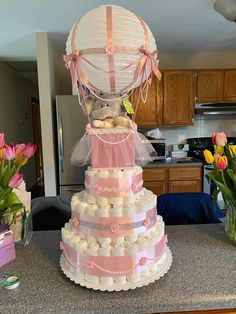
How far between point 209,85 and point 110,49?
3.30m

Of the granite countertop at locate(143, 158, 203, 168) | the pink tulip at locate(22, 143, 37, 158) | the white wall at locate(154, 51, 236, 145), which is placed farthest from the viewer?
the white wall at locate(154, 51, 236, 145)

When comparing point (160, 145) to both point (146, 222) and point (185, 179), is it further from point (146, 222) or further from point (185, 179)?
point (146, 222)

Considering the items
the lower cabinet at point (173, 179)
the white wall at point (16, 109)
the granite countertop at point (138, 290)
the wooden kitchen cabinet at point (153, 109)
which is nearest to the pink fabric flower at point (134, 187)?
the granite countertop at point (138, 290)

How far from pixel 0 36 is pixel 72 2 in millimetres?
1413

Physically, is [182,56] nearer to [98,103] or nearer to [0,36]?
[0,36]

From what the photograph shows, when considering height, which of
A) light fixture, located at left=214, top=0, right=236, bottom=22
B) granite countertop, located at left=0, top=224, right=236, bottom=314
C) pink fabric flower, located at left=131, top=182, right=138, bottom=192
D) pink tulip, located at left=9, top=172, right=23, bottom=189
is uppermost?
light fixture, located at left=214, top=0, right=236, bottom=22

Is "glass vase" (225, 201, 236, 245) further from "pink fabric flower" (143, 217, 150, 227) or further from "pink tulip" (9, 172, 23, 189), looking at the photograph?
"pink tulip" (9, 172, 23, 189)

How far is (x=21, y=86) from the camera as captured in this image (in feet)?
17.6

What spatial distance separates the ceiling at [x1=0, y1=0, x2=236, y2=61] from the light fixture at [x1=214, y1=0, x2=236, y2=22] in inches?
6.2

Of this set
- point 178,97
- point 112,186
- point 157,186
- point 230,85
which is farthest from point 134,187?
point 230,85

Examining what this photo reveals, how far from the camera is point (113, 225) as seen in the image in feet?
2.71

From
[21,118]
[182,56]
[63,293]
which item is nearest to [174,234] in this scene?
[63,293]

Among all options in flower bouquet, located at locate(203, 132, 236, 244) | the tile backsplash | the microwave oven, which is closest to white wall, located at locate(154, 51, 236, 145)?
the tile backsplash

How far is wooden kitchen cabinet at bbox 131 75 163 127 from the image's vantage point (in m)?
3.66
